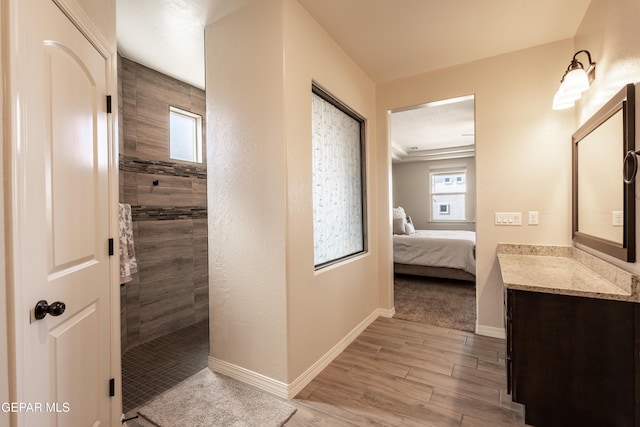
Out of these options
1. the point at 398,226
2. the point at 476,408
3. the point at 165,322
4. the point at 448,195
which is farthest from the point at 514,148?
the point at 448,195

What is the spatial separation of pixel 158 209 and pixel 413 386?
8.98 ft

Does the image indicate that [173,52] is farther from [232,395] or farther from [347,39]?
[232,395]

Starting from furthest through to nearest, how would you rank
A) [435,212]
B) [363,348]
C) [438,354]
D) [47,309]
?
[435,212], [363,348], [438,354], [47,309]

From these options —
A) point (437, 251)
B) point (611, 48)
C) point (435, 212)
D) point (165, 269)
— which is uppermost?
point (611, 48)

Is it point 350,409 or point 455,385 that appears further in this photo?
point 455,385

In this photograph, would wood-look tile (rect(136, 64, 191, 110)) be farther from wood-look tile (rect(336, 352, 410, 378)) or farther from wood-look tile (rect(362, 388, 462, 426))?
wood-look tile (rect(362, 388, 462, 426))

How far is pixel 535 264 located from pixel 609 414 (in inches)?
40.2

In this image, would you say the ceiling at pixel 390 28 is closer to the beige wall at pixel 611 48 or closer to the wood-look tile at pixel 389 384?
the beige wall at pixel 611 48

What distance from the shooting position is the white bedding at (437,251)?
15.3ft

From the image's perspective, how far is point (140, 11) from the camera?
214 cm

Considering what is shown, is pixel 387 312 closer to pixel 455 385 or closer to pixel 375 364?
pixel 375 364

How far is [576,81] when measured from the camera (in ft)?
6.66

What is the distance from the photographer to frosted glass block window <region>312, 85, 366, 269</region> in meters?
2.52

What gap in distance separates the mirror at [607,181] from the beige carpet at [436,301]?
1456 millimetres
